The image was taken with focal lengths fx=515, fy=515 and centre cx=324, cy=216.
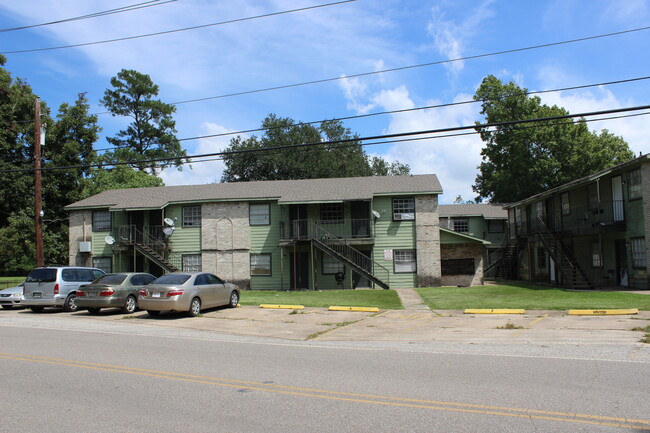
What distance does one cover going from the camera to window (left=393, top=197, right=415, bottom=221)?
97.3 ft

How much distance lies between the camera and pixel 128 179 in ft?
148

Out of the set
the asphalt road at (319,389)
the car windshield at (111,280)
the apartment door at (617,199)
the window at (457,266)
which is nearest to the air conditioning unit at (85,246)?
the car windshield at (111,280)

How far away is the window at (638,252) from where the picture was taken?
23.9m

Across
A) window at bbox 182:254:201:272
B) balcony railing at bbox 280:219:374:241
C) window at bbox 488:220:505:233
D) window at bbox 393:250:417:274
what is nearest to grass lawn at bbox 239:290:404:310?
window at bbox 393:250:417:274

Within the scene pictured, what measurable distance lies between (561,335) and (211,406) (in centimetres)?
874

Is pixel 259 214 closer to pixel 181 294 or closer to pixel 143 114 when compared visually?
pixel 181 294

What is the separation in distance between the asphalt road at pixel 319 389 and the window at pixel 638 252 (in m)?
16.6

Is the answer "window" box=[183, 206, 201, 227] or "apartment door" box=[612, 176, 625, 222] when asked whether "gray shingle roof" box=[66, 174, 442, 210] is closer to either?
"window" box=[183, 206, 201, 227]

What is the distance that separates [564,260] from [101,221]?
2803cm

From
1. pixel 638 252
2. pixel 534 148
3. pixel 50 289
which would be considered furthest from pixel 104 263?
pixel 534 148

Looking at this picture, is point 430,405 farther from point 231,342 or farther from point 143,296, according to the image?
point 143,296

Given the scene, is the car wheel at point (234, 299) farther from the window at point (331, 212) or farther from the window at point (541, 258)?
the window at point (541, 258)

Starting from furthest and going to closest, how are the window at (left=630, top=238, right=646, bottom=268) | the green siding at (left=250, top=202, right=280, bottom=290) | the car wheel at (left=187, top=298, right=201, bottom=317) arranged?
1. the green siding at (left=250, top=202, right=280, bottom=290)
2. the window at (left=630, top=238, right=646, bottom=268)
3. the car wheel at (left=187, top=298, right=201, bottom=317)

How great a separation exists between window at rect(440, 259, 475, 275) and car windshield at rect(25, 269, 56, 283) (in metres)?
21.0
